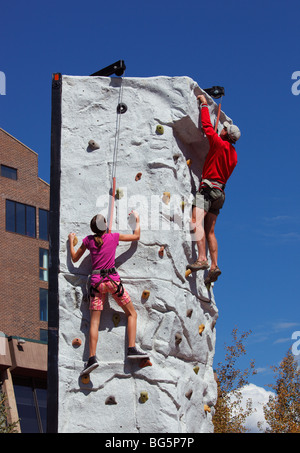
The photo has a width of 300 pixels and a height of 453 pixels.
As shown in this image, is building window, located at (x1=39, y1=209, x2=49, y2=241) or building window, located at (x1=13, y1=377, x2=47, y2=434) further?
building window, located at (x1=39, y1=209, x2=49, y2=241)

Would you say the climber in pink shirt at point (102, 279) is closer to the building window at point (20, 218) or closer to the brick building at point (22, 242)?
the brick building at point (22, 242)

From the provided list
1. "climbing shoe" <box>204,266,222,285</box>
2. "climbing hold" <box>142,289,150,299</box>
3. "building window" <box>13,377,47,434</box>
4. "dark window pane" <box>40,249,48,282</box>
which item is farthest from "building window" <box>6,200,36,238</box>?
"climbing hold" <box>142,289,150,299</box>

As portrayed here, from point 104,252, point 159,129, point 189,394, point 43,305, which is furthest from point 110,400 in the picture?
point 43,305

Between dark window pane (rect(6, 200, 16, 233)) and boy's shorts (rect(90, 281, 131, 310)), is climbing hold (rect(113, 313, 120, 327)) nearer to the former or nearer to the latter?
boy's shorts (rect(90, 281, 131, 310))

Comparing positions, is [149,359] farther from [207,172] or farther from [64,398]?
[207,172]

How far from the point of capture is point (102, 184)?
966 cm

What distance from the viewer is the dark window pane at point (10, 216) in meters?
34.7

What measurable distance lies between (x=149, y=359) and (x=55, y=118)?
10.8 feet

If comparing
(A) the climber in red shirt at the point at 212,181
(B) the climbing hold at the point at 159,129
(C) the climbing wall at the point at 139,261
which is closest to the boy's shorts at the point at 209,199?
(A) the climber in red shirt at the point at 212,181

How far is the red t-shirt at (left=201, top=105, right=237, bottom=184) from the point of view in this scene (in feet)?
33.3

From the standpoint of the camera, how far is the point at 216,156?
400 inches

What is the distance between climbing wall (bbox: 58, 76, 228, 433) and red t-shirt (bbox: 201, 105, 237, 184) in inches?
6.8
